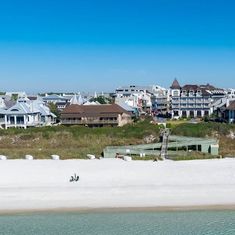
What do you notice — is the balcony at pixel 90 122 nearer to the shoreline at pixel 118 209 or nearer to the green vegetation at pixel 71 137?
the green vegetation at pixel 71 137

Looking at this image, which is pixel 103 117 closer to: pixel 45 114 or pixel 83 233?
pixel 45 114

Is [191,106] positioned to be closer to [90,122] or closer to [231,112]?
[231,112]

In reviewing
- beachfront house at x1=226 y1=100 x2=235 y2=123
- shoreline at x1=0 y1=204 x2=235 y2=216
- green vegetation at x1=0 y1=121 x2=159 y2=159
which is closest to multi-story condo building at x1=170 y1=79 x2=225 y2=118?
beachfront house at x1=226 y1=100 x2=235 y2=123

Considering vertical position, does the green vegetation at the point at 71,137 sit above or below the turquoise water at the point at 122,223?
above

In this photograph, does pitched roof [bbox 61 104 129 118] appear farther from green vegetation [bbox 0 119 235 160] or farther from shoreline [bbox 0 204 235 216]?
shoreline [bbox 0 204 235 216]

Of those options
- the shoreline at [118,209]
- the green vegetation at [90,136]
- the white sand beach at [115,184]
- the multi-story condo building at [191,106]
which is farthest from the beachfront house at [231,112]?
the shoreline at [118,209]

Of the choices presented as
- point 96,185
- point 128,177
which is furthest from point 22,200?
point 128,177
